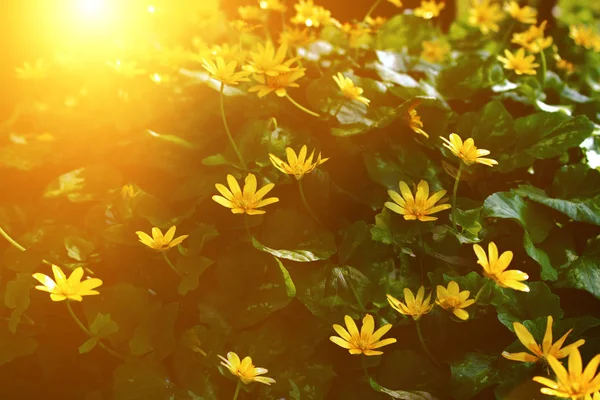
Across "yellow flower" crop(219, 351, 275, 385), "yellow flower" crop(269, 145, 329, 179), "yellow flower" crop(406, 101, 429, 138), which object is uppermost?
"yellow flower" crop(406, 101, 429, 138)

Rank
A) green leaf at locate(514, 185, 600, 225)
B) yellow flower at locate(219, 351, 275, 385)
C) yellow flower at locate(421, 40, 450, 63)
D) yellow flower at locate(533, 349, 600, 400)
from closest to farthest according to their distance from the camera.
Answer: yellow flower at locate(533, 349, 600, 400) → yellow flower at locate(219, 351, 275, 385) → green leaf at locate(514, 185, 600, 225) → yellow flower at locate(421, 40, 450, 63)

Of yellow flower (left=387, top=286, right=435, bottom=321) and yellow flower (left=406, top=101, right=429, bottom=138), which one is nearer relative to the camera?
yellow flower (left=387, top=286, right=435, bottom=321)

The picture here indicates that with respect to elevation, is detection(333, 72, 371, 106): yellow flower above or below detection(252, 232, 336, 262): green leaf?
above

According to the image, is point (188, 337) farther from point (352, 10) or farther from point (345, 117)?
point (352, 10)

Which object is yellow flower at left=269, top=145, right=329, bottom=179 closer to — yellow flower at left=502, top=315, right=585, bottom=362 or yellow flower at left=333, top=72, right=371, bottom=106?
yellow flower at left=333, top=72, right=371, bottom=106

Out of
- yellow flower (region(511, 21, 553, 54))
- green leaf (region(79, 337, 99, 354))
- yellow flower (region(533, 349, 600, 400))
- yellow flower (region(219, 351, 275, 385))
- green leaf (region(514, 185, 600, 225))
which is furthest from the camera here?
yellow flower (region(511, 21, 553, 54))

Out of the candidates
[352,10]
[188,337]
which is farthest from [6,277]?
[352,10]

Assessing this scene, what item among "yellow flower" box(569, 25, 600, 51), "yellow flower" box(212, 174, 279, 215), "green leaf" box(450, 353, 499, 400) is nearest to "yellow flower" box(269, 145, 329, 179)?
"yellow flower" box(212, 174, 279, 215)

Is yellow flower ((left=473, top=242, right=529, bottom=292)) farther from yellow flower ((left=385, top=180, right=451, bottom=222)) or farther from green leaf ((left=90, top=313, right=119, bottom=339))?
green leaf ((left=90, top=313, right=119, bottom=339))
